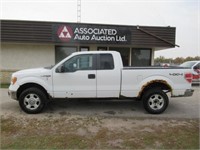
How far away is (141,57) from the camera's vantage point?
12148mm

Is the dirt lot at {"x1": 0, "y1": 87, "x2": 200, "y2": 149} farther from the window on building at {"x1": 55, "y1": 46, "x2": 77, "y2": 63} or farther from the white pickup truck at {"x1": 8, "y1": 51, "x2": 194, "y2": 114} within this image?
the window on building at {"x1": 55, "y1": 46, "x2": 77, "y2": 63}

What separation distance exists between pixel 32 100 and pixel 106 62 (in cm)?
→ 262

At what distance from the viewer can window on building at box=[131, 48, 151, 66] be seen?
39.6 feet

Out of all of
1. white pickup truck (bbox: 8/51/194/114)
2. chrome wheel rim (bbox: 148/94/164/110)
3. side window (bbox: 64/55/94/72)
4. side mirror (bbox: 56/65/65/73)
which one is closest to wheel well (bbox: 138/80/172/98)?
white pickup truck (bbox: 8/51/194/114)

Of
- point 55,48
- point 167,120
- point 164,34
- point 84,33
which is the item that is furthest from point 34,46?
point 167,120

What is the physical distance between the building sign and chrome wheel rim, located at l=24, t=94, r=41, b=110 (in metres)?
5.62

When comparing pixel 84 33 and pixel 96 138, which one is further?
pixel 84 33

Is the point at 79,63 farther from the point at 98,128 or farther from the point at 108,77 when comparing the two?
the point at 98,128

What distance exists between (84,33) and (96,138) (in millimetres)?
7741

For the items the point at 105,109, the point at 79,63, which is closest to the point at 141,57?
the point at 105,109

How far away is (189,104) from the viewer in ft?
22.9

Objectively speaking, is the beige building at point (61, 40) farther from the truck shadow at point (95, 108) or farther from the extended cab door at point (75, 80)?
the extended cab door at point (75, 80)

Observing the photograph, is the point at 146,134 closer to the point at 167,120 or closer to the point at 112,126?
the point at 112,126

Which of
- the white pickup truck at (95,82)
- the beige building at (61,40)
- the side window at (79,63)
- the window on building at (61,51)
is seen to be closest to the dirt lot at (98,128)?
the white pickup truck at (95,82)
